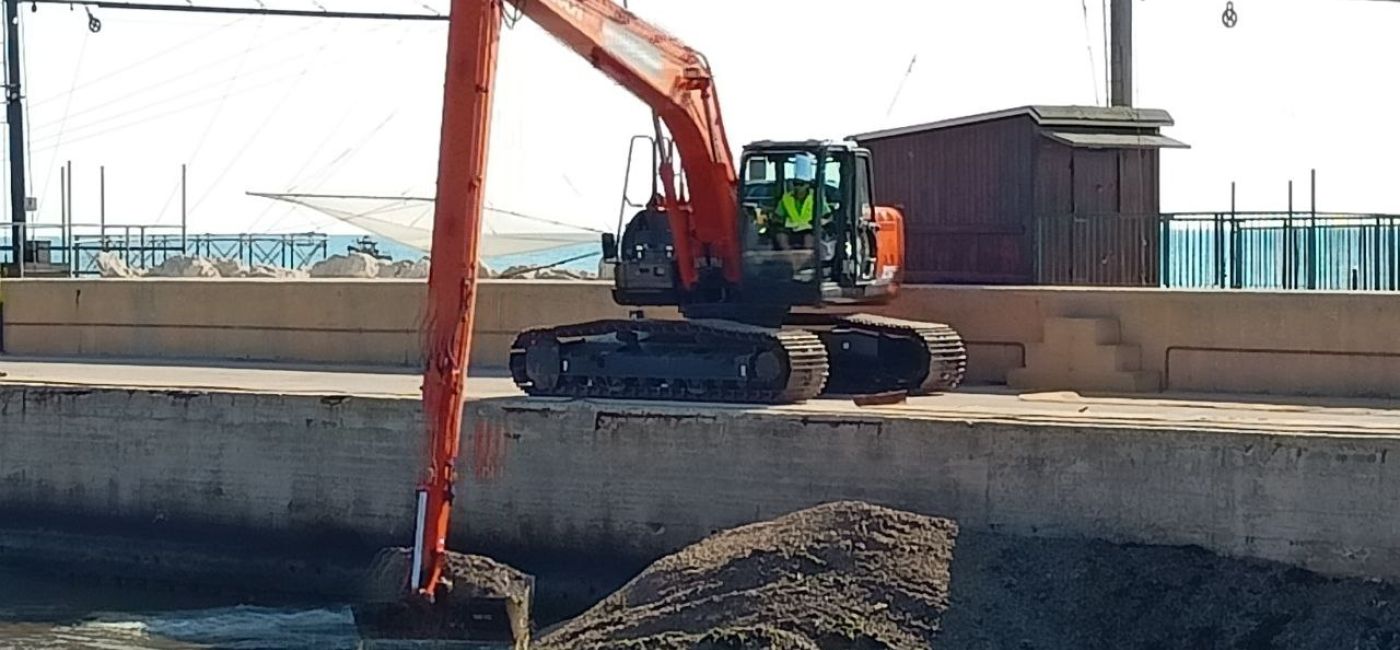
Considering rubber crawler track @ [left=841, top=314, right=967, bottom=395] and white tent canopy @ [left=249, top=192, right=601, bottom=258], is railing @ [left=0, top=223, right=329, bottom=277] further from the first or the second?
rubber crawler track @ [left=841, top=314, right=967, bottom=395]

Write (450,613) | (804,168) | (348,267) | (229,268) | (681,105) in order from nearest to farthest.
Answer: (450,613) < (681,105) < (804,168) < (348,267) < (229,268)

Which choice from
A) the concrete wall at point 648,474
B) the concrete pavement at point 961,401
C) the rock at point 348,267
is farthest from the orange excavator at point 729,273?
the rock at point 348,267

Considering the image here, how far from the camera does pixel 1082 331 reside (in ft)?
77.8

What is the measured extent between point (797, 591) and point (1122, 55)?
1346 centimetres

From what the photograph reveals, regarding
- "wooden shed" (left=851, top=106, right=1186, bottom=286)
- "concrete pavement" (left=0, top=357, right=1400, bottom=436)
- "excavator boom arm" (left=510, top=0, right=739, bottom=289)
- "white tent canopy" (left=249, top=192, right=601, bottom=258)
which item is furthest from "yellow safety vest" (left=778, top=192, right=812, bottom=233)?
"white tent canopy" (left=249, top=192, right=601, bottom=258)

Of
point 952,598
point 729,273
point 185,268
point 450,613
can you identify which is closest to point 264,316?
point 729,273

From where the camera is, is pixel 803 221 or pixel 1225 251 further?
pixel 1225 251

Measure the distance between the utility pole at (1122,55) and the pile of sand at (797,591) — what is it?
1160 cm

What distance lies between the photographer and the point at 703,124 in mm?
23359

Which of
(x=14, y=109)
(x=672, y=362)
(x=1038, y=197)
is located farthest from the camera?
(x=14, y=109)

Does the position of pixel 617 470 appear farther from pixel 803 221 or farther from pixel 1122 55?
pixel 1122 55

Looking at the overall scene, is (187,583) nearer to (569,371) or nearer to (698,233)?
(569,371)

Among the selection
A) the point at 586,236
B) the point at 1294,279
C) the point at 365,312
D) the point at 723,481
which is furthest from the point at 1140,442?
the point at 586,236

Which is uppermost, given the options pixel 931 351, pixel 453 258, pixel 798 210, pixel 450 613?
pixel 798 210
